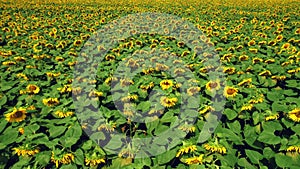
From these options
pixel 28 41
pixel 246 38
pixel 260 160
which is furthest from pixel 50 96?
pixel 246 38

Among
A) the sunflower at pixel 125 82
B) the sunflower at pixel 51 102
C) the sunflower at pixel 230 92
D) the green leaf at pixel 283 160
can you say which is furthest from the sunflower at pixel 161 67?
the green leaf at pixel 283 160

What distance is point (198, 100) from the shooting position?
287 cm

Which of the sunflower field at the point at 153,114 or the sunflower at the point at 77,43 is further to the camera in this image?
the sunflower at the point at 77,43

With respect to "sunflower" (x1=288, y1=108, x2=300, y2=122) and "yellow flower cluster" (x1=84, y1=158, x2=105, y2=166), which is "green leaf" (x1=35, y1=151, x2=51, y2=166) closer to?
"yellow flower cluster" (x1=84, y1=158, x2=105, y2=166)

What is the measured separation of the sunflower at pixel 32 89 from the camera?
3.16 m

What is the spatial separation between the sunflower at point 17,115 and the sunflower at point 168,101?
4.69 feet

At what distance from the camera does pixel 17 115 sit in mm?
2553

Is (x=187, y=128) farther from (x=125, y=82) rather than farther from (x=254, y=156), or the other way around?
(x=125, y=82)

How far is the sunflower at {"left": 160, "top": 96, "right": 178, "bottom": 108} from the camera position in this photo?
8.90 feet

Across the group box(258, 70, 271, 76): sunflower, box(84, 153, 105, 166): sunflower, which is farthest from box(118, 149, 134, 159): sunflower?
box(258, 70, 271, 76): sunflower

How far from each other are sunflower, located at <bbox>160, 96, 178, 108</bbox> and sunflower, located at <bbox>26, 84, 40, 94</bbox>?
5.22 feet

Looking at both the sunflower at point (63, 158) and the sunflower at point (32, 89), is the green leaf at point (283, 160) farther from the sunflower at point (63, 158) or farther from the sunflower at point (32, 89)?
the sunflower at point (32, 89)

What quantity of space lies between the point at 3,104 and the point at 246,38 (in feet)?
16.9

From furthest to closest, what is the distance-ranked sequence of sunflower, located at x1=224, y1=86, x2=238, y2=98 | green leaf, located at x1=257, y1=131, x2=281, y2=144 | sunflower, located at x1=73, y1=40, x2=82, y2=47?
sunflower, located at x1=73, y1=40, x2=82, y2=47, sunflower, located at x1=224, y1=86, x2=238, y2=98, green leaf, located at x1=257, y1=131, x2=281, y2=144
